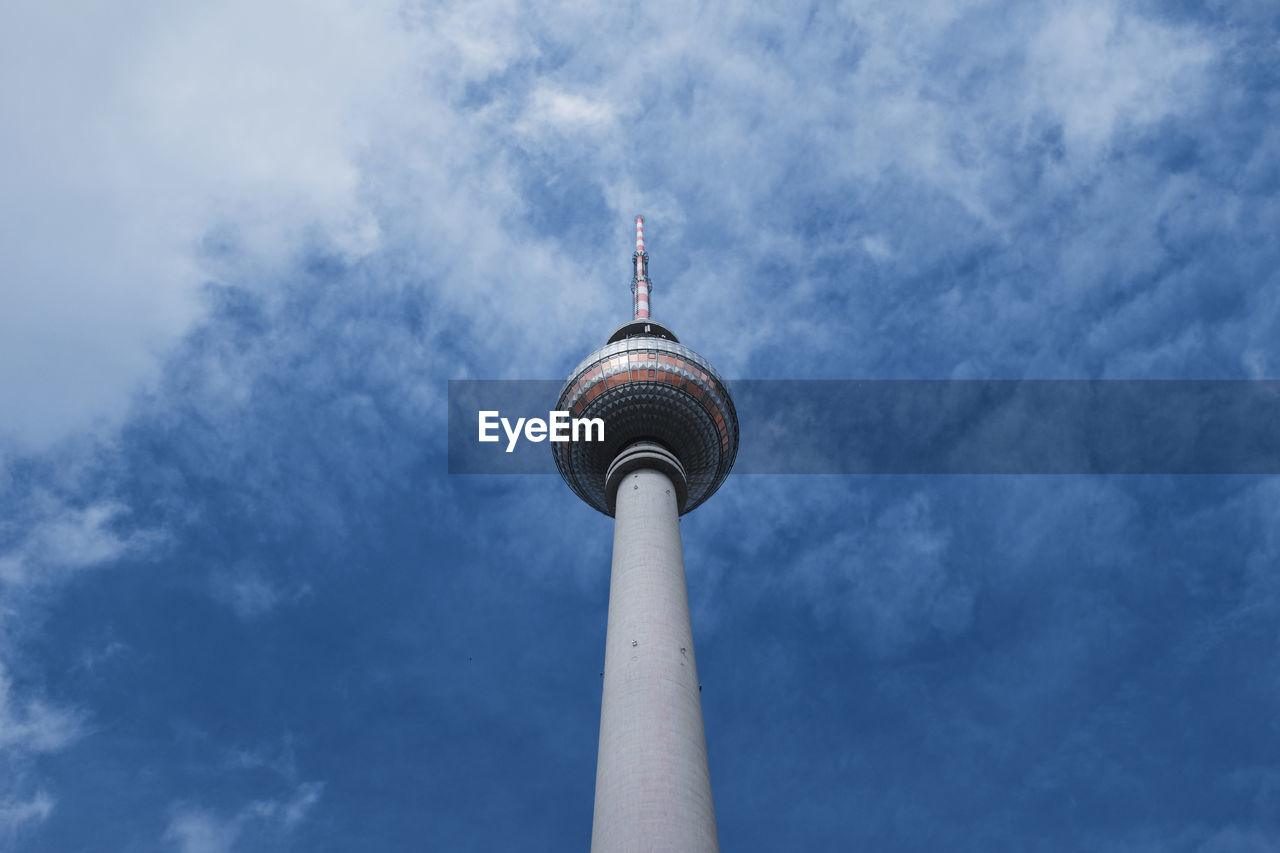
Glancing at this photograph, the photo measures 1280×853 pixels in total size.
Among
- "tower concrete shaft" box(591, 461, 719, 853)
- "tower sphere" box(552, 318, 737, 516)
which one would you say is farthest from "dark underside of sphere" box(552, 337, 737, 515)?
"tower concrete shaft" box(591, 461, 719, 853)

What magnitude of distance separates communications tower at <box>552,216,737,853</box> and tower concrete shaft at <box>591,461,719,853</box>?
0.07m

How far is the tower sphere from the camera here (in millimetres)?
75062

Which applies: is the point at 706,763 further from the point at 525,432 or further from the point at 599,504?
the point at 525,432

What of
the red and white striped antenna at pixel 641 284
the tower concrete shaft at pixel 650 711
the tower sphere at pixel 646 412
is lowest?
the tower concrete shaft at pixel 650 711

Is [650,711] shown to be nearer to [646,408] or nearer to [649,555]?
[649,555]

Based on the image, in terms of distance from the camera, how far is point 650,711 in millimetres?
51219

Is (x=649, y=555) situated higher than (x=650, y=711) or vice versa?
(x=649, y=555)

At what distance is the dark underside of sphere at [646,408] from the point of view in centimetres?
7519

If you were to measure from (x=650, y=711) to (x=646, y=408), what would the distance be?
2873 cm

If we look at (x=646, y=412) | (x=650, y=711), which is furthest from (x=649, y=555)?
(x=646, y=412)

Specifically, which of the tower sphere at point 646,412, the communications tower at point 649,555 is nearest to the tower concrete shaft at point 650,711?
the communications tower at point 649,555

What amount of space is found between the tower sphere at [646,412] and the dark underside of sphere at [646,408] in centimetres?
8

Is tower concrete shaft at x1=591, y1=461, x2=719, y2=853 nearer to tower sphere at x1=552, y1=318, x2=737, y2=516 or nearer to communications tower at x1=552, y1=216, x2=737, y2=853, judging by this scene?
communications tower at x1=552, y1=216, x2=737, y2=853

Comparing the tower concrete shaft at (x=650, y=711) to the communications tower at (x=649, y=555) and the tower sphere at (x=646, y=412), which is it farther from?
the tower sphere at (x=646, y=412)
